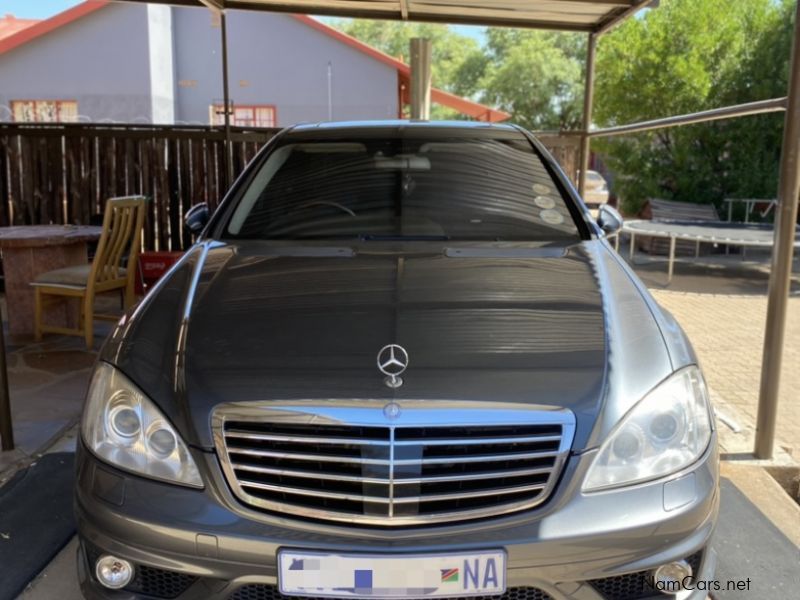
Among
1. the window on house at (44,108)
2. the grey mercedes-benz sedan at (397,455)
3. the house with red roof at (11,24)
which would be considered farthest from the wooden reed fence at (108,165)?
the house with red roof at (11,24)

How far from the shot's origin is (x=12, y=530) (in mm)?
2949

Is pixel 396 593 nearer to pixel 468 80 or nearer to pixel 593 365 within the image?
pixel 593 365

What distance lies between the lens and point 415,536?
1823 millimetres

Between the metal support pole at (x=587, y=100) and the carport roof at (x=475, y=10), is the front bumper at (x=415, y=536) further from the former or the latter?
the metal support pole at (x=587, y=100)

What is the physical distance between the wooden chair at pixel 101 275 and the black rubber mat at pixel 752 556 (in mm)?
4180

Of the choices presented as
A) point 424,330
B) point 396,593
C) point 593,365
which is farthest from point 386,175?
point 396,593

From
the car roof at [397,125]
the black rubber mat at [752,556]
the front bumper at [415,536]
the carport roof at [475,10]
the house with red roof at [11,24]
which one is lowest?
the black rubber mat at [752,556]

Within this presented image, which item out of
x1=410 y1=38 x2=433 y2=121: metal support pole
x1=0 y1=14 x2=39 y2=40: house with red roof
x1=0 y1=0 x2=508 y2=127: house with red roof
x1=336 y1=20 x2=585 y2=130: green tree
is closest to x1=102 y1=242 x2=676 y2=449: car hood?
x1=410 y1=38 x2=433 y2=121: metal support pole

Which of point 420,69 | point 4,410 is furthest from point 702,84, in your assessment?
point 4,410

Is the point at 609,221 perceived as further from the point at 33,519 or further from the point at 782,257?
the point at 33,519

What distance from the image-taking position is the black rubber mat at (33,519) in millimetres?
2701

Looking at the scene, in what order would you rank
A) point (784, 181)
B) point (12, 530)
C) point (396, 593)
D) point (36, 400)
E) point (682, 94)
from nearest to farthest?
point (396, 593) → point (12, 530) → point (784, 181) → point (36, 400) → point (682, 94)

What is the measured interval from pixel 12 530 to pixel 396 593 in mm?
1919

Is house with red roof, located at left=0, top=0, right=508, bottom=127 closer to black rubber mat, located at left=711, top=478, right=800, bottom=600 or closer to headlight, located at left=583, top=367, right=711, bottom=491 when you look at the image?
black rubber mat, located at left=711, top=478, right=800, bottom=600
